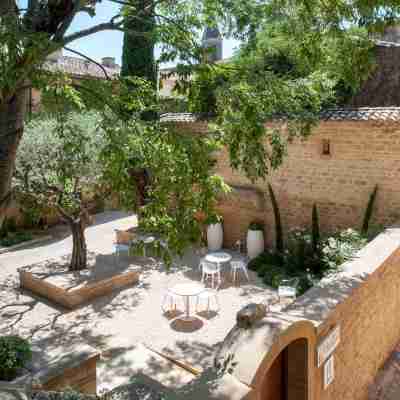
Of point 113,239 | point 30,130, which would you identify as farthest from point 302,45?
point 113,239

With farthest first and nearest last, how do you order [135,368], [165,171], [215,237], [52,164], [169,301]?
[215,237] < [169,301] < [52,164] < [135,368] < [165,171]

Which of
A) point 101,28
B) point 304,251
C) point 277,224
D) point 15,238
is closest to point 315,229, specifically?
point 304,251

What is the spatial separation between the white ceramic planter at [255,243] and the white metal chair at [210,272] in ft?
5.74

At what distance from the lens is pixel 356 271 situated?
631 cm

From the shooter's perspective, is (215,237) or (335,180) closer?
(335,180)

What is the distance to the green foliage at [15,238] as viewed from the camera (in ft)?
47.6

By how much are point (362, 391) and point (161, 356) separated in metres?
3.23

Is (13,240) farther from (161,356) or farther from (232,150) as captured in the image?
(232,150)

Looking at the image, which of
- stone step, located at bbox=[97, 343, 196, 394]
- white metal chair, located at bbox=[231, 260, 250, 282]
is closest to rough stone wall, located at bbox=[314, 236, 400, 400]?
stone step, located at bbox=[97, 343, 196, 394]

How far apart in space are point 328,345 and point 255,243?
7.81m

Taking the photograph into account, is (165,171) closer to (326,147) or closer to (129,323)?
(129,323)

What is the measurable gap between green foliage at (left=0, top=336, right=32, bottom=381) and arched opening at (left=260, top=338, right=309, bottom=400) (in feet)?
10.2

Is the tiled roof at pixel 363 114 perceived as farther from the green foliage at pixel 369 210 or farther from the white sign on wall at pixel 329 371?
the white sign on wall at pixel 329 371

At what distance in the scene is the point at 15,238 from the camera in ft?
48.9
